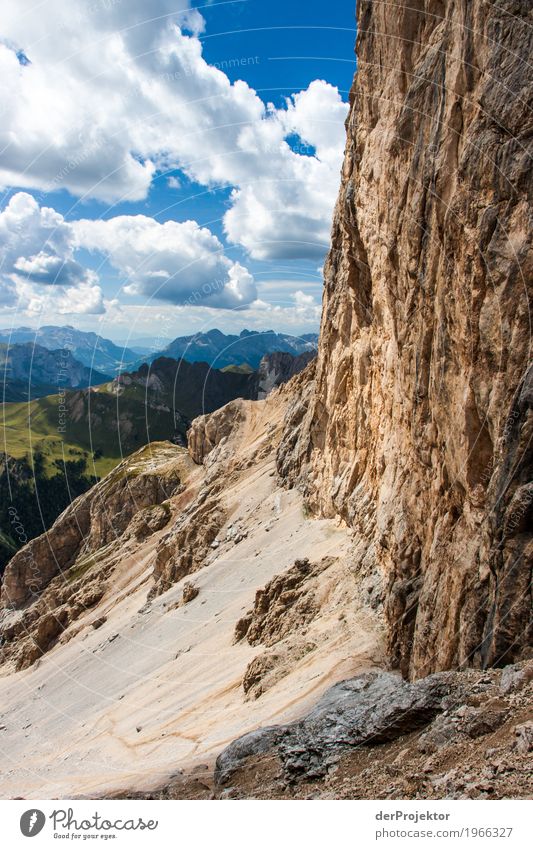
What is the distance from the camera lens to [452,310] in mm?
19125

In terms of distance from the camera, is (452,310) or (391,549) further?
(391,549)

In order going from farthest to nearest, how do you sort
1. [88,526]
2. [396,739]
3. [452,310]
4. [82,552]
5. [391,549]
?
[88,526]
[82,552]
[391,549]
[452,310]
[396,739]

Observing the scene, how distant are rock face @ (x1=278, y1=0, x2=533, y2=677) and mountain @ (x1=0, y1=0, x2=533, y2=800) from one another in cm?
9

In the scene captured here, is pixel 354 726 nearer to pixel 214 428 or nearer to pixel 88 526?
pixel 214 428

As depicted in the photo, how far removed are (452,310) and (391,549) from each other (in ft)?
44.6

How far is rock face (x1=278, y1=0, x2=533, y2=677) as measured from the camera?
15.6 metres

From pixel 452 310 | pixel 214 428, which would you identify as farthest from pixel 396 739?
pixel 214 428

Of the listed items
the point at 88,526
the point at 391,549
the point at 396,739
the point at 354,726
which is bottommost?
the point at 88,526

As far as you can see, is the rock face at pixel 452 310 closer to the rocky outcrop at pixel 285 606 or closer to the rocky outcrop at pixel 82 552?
the rocky outcrop at pixel 285 606

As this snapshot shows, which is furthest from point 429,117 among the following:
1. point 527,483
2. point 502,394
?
point 527,483

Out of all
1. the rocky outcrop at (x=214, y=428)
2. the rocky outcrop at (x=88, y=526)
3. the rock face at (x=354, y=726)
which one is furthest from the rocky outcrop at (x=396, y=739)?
the rocky outcrop at (x=88, y=526)
